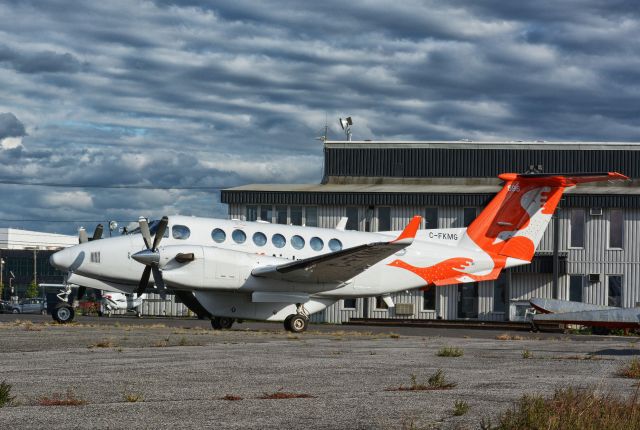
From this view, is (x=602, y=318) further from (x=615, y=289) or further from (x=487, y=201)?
(x=615, y=289)

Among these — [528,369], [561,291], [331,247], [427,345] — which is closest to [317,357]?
[528,369]

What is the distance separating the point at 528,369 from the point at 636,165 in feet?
149

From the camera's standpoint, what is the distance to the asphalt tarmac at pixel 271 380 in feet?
32.1

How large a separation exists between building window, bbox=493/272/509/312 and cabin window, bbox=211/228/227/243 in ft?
87.7

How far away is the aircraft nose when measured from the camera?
102 ft

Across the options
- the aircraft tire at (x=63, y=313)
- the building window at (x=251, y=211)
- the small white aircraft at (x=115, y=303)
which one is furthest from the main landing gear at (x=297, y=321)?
the small white aircraft at (x=115, y=303)

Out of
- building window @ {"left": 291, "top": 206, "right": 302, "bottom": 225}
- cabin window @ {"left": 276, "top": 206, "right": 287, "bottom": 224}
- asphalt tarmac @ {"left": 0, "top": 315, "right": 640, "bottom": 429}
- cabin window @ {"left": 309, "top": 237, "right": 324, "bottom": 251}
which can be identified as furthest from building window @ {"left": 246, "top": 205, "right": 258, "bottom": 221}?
asphalt tarmac @ {"left": 0, "top": 315, "right": 640, "bottom": 429}

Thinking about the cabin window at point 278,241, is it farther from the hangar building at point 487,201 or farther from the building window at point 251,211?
the building window at point 251,211

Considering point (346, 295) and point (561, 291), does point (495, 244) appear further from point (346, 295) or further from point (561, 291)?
point (561, 291)

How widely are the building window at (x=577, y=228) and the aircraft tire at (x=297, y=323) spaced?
27.1 meters

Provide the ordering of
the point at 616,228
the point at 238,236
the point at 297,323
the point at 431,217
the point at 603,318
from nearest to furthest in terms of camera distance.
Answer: the point at 297,323 < the point at 238,236 < the point at 603,318 < the point at 616,228 < the point at 431,217

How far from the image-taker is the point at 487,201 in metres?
53.4

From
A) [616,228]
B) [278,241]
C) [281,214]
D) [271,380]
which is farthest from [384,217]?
[271,380]

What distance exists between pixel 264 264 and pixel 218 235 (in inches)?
73.7
